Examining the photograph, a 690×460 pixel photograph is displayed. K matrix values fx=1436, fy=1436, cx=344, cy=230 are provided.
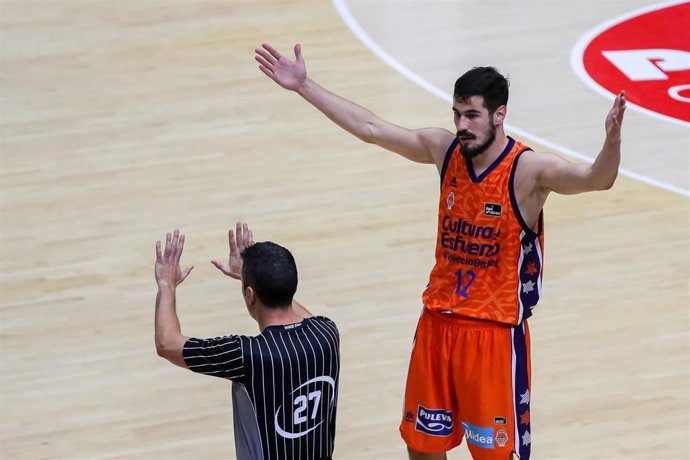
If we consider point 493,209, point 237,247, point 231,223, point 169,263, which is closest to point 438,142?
point 493,209

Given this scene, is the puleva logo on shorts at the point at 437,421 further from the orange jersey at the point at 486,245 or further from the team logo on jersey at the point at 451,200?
the team logo on jersey at the point at 451,200

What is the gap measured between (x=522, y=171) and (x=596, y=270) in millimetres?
3389

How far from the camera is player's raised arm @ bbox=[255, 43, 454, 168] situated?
6.16m

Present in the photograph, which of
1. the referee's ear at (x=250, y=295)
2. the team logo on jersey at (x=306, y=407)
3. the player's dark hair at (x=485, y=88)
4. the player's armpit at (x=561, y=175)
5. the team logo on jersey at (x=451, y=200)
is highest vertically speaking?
the player's dark hair at (x=485, y=88)

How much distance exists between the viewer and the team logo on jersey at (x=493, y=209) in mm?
5848

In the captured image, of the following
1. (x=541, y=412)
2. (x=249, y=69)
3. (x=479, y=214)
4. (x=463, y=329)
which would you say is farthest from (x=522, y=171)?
(x=249, y=69)

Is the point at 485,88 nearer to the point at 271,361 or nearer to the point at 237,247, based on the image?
the point at 237,247

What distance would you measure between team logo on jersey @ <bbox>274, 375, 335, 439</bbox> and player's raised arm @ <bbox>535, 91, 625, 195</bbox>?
4.11 feet

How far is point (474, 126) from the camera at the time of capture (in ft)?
19.0

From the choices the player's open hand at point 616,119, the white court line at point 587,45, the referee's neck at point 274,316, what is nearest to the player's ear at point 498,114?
the player's open hand at point 616,119

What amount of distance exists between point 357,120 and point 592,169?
1.18 metres

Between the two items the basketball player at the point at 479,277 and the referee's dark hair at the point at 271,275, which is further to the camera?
the basketball player at the point at 479,277

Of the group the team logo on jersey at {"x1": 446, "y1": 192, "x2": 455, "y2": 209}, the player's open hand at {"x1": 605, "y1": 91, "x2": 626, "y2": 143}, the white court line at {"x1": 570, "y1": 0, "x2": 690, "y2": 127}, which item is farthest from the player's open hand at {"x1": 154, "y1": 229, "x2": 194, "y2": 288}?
the white court line at {"x1": 570, "y1": 0, "x2": 690, "y2": 127}

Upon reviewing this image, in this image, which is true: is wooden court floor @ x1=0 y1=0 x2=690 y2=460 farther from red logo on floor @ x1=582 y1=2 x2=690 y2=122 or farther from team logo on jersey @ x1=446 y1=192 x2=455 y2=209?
team logo on jersey @ x1=446 y1=192 x2=455 y2=209
